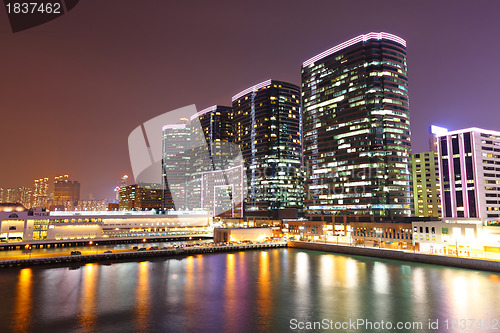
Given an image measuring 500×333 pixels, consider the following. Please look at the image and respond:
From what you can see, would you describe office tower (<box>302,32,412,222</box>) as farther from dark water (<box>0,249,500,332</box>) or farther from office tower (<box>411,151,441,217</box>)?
dark water (<box>0,249,500,332</box>)

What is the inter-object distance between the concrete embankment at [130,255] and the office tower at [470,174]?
60.1 meters

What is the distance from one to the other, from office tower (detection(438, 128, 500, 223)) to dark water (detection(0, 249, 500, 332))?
32985mm

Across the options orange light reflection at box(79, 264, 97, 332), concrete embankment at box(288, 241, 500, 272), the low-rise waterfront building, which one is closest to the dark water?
orange light reflection at box(79, 264, 97, 332)

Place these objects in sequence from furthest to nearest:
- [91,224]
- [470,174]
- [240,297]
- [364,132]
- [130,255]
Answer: [364,132], [91,224], [130,255], [470,174], [240,297]

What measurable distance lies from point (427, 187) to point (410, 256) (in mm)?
117258

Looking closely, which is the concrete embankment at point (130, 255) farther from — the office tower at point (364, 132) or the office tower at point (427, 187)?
the office tower at point (427, 187)

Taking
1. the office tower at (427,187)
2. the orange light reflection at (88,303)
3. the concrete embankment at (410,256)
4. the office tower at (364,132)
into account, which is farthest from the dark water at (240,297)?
the office tower at (427,187)

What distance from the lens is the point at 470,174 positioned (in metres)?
105

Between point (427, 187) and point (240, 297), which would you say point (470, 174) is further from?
point (427, 187)

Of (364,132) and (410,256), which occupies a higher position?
(364,132)

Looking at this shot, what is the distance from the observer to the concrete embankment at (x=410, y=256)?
77.1 metres

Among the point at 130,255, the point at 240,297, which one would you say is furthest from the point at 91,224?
the point at 240,297

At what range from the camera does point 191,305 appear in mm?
52219

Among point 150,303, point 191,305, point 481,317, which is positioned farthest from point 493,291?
point 150,303
